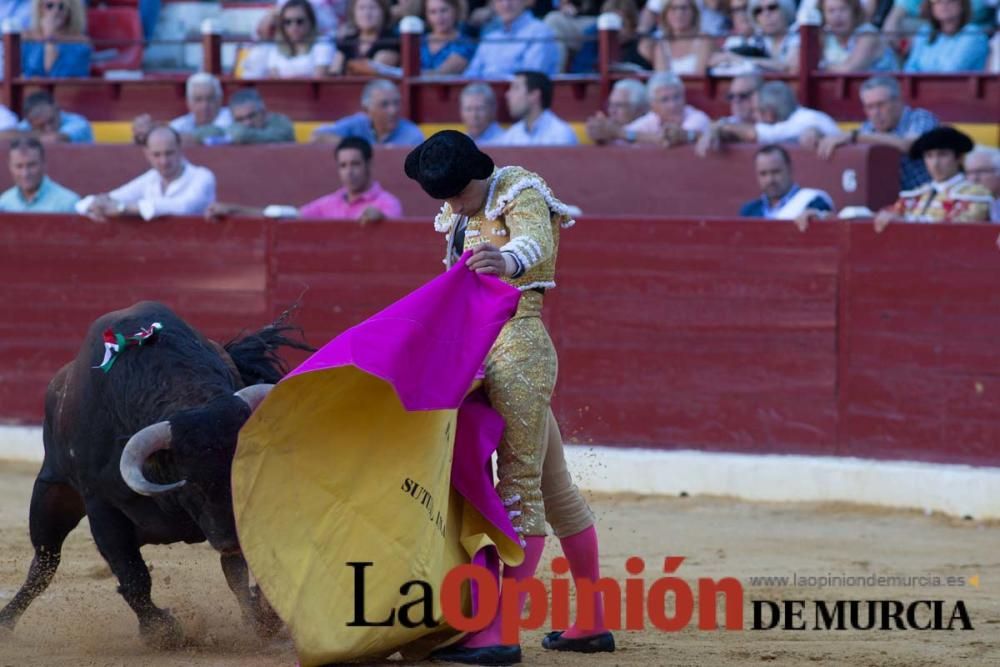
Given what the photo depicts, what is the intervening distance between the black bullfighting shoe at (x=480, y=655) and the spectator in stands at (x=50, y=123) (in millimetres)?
5580

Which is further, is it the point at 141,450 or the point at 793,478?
the point at 793,478

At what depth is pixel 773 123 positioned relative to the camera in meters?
7.34

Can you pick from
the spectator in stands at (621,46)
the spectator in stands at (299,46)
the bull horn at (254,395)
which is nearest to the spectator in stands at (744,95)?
Answer: the spectator in stands at (621,46)

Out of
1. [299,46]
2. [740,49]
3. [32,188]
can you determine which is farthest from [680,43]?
[32,188]

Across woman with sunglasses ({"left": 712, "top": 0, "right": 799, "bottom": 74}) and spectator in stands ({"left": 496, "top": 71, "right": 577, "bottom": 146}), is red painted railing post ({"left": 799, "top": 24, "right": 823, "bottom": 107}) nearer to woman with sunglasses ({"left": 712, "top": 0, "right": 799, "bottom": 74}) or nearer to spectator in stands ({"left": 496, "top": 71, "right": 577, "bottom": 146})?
woman with sunglasses ({"left": 712, "top": 0, "right": 799, "bottom": 74})

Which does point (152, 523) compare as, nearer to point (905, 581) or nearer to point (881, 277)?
point (905, 581)

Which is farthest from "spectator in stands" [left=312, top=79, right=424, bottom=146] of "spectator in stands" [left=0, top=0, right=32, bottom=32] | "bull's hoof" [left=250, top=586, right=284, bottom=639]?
"bull's hoof" [left=250, top=586, right=284, bottom=639]

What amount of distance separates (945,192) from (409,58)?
9.43 ft

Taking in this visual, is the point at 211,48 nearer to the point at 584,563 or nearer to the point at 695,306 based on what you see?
the point at 695,306

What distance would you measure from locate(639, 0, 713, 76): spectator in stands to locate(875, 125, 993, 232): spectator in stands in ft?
5.74

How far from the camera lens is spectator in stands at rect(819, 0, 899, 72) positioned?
302 inches

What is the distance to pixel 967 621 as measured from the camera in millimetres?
4355

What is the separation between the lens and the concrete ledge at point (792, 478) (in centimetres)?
616

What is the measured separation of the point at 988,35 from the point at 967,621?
3867 millimetres
